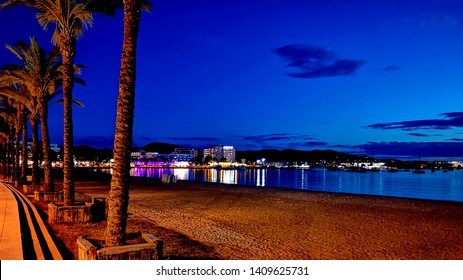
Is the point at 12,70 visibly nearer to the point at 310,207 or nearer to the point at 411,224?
the point at 310,207

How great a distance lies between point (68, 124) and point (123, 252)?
839cm

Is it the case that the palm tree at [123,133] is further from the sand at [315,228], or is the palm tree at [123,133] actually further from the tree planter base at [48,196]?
the tree planter base at [48,196]

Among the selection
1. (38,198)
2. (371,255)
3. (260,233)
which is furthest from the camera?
(38,198)

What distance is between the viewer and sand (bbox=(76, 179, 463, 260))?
8984mm

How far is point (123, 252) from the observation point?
6.12 meters

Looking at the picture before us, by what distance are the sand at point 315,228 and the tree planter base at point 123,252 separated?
2321 mm

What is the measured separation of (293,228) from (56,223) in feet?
21.8

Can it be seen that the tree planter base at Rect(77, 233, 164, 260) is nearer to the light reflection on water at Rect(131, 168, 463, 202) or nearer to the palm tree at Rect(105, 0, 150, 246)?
the palm tree at Rect(105, 0, 150, 246)

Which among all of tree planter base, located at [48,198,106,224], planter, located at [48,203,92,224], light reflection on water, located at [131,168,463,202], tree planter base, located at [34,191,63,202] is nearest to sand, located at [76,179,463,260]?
tree planter base, located at [48,198,106,224]

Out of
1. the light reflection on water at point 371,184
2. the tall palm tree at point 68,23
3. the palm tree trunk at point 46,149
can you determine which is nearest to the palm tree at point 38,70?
the palm tree trunk at point 46,149

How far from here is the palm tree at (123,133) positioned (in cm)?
682

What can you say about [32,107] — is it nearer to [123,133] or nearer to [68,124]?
[68,124]
